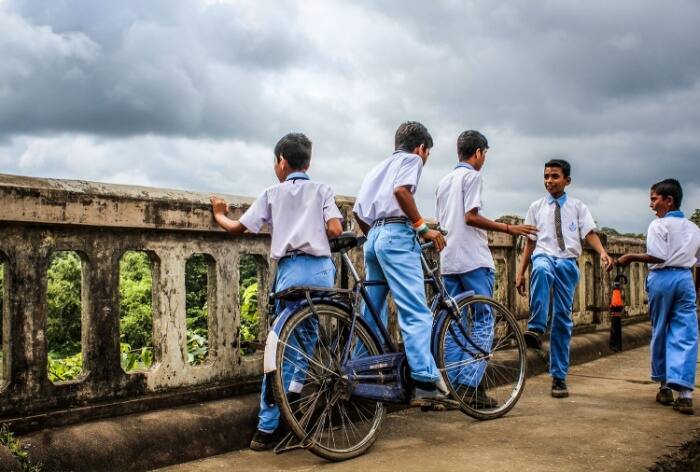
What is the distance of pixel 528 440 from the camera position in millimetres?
4000

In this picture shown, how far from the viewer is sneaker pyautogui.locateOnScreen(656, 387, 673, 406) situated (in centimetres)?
511

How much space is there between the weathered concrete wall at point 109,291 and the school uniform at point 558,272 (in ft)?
7.44

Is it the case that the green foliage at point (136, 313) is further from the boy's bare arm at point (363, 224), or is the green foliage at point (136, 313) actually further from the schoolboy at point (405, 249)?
the schoolboy at point (405, 249)

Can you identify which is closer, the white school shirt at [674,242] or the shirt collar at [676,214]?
the white school shirt at [674,242]

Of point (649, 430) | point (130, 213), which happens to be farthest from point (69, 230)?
point (649, 430)

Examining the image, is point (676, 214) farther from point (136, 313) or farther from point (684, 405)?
point (136, 313)

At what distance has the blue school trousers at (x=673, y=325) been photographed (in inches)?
197

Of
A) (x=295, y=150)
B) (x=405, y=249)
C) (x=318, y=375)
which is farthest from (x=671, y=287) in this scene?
(x=295, y=150)

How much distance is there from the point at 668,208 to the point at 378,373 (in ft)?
9.48

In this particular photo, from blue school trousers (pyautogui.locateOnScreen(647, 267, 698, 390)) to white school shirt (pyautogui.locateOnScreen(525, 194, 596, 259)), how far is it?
0.61 metres

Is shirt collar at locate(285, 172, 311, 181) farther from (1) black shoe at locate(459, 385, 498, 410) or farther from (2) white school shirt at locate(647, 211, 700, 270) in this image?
(2) white school shirt at locate(647, 211, 700, 270)

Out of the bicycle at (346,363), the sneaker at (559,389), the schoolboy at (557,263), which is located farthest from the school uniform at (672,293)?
the bicycle at (346,363)

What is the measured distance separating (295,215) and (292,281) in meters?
0.36

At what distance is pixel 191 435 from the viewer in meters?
3.59
